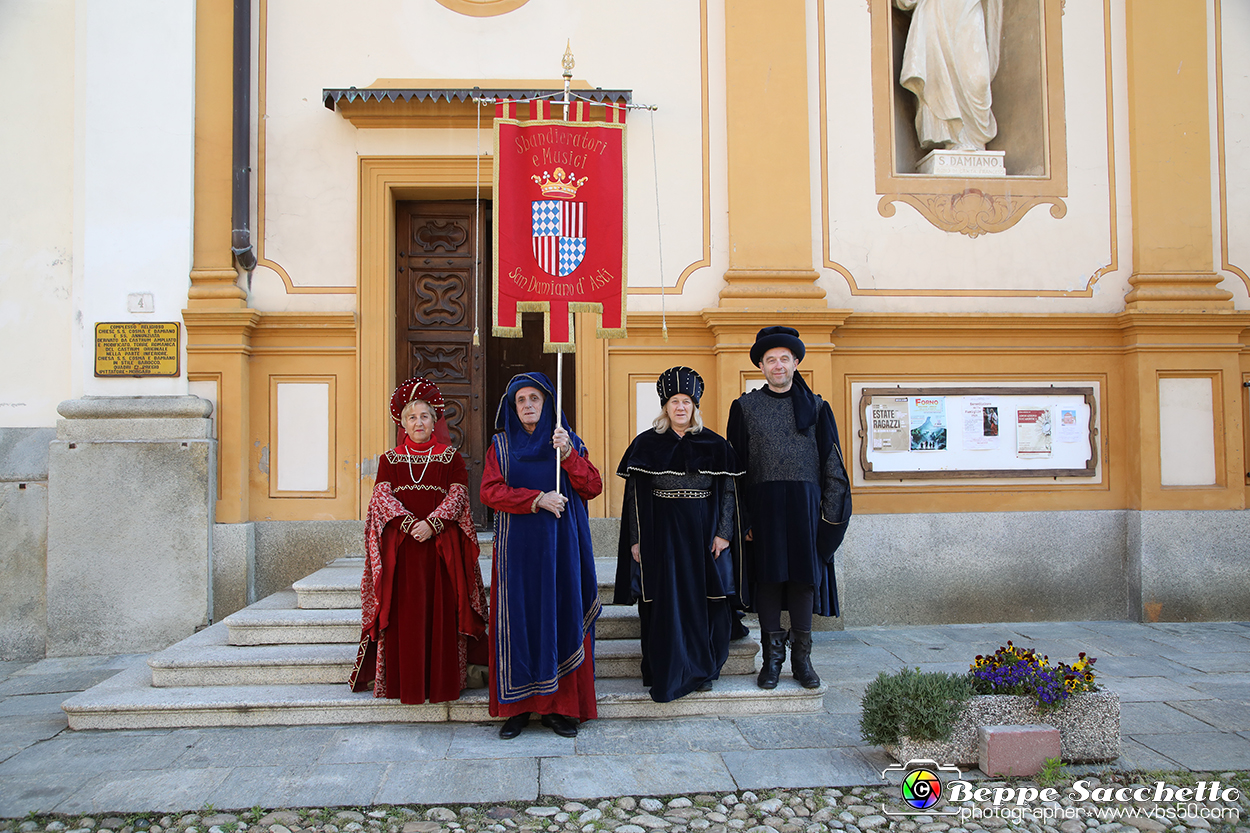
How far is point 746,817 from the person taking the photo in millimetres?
3182

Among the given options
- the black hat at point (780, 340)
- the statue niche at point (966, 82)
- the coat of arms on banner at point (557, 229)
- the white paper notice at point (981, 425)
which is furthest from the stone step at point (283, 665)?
the statue niche at point (966, 82)

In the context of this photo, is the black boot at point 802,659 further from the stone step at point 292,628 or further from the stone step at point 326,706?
the stone step at point 292,628

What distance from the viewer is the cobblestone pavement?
3.09 metres

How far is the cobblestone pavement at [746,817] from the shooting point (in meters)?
3.09

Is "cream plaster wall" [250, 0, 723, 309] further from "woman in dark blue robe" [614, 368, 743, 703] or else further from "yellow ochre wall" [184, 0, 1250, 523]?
"woman in dark blue robe" [614, 368, 743, 703]

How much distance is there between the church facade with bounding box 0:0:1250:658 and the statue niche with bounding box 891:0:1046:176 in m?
0.05

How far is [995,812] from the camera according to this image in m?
3.21

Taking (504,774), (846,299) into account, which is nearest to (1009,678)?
(504,774)

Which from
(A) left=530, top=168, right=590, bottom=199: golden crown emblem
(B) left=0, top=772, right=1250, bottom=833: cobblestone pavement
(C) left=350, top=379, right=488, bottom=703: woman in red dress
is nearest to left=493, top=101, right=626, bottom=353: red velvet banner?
(A) left=530, top=168, right=590, bottom=199: golden crown emblem

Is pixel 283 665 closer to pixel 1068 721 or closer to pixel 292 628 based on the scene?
pixel 292 628

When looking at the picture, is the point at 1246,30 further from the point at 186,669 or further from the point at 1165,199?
the point at 186,669

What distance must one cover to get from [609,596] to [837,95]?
4.27 meters

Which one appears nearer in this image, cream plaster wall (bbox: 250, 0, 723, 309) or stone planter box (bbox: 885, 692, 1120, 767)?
stone planter box (bbox: 885, 692, 1120, 767)

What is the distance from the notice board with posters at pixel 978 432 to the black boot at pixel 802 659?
7.01ft
